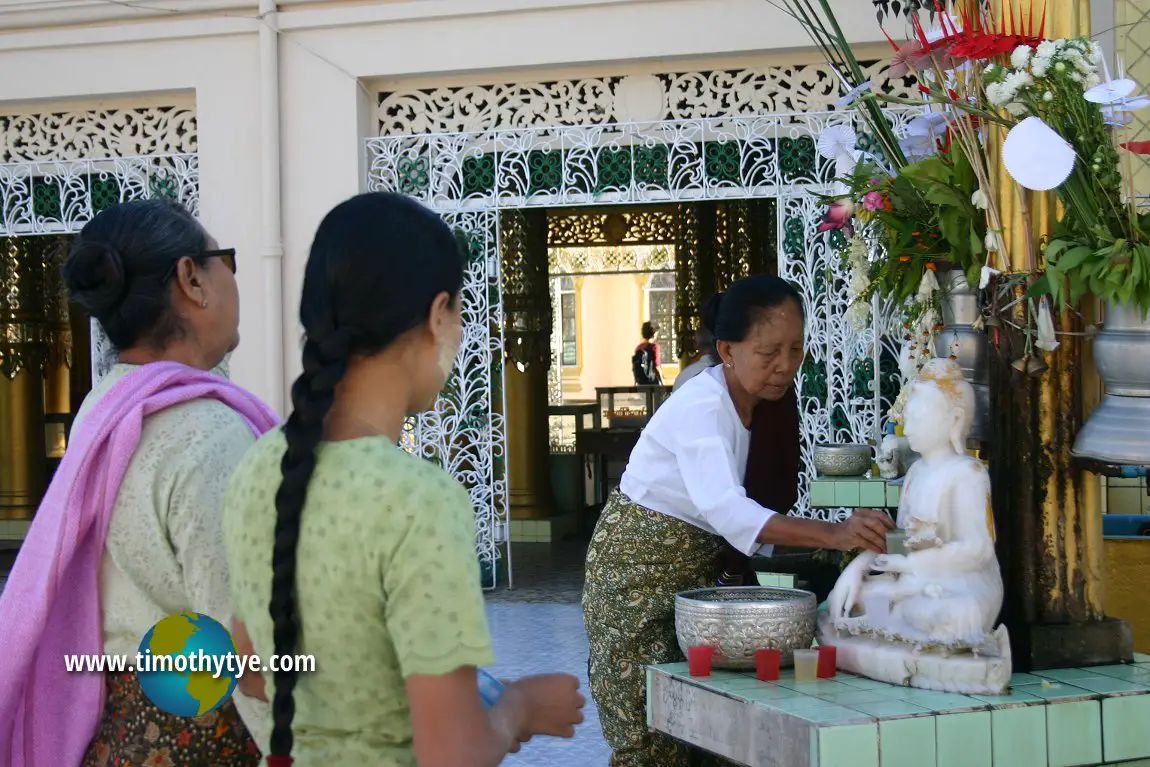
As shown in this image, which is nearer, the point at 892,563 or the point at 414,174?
the point at 892,563

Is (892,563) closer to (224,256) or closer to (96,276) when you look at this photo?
(224,256)

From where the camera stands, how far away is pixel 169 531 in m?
1.91

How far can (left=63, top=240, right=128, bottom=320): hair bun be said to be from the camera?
6.45 ft

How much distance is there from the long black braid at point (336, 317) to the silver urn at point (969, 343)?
132 centimetres

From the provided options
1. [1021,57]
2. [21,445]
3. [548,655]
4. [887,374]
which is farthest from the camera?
[21,445]

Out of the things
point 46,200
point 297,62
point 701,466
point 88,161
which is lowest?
point 701,466

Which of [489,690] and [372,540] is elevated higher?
[372,540]

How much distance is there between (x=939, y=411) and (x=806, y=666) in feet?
1.55

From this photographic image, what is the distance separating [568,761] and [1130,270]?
2902mm

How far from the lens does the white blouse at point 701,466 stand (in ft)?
8.45

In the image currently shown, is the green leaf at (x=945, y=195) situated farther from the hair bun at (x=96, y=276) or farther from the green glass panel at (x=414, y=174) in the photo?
the green glass panel at (x=414, y=174)

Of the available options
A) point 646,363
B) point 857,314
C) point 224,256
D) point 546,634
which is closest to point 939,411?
point 857,314

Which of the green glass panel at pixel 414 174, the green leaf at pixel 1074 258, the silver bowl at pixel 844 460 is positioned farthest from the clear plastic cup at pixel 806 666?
the green glass panel at pixel 414 174

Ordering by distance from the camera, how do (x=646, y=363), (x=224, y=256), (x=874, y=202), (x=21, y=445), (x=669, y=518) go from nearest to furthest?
(x=224, y=256) < (x=874, y=202) < (x=669, y=518) < (x=21, y=445) < (x=646, y=363)
